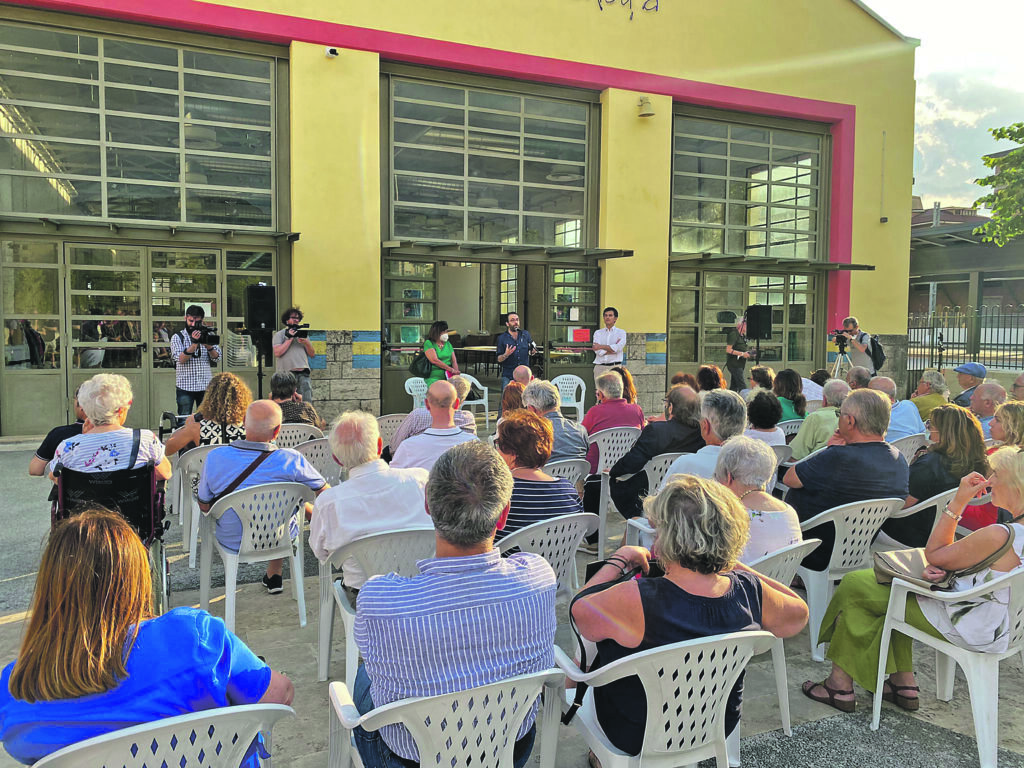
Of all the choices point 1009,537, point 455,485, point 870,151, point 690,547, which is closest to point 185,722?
point 455,485

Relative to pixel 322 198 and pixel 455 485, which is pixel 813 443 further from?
pixel 322 198

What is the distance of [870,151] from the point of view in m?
12.4

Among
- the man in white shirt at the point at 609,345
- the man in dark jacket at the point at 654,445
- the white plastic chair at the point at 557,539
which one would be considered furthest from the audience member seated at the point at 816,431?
the man in white shirt at the point at 609,345

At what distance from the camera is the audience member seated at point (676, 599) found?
6.20 ft

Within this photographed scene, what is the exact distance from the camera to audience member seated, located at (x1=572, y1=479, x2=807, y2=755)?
1.89 meters

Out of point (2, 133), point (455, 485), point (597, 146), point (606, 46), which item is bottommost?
point (455, 485)

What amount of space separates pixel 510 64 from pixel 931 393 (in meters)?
7.06

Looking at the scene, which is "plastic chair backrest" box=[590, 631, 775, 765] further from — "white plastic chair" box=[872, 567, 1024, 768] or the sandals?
the sandals

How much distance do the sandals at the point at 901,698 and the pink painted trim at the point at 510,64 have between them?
898 cm

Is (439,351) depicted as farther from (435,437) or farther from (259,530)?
(259,530)

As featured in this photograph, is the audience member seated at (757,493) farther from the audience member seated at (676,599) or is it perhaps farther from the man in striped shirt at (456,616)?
the man in striped shirt at (456,616)

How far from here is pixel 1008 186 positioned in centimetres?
1501

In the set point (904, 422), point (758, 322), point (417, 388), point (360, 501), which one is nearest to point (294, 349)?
point (417, 388)

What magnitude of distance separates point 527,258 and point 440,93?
8.39 ft
